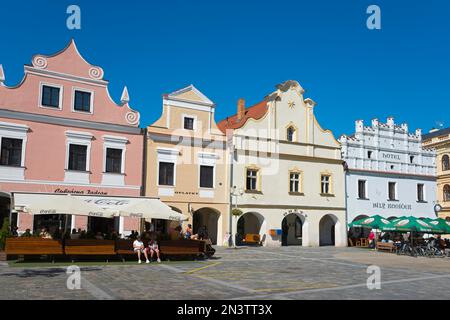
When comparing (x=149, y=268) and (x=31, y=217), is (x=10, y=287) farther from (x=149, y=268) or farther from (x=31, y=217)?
(x=31, y=217)

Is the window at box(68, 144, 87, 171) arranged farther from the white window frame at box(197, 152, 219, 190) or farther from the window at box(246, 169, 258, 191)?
the window at box(246, 169, 258, 191)

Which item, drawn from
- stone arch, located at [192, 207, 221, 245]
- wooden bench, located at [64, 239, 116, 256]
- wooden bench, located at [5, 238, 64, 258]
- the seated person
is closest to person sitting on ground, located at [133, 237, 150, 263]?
the seated person

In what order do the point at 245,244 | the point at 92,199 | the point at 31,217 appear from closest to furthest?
the point at 92,199
the point at 31,217
the point at 245,244

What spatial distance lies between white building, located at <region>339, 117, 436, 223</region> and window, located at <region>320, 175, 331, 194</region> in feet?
5.95

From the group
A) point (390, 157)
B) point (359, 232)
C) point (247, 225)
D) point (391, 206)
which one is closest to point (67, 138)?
point (247, 225)

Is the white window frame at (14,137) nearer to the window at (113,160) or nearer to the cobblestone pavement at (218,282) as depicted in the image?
the window at (113,160)

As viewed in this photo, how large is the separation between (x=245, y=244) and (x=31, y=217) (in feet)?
48.3

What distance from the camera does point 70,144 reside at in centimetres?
2475

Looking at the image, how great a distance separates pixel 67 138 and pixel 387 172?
25.1 meters

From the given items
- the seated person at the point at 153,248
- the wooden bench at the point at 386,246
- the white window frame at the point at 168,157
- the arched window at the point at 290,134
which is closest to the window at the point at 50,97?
the white window frame at the point at 168,157

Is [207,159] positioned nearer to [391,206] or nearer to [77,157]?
[77,157]

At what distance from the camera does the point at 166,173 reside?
91.1 feet
